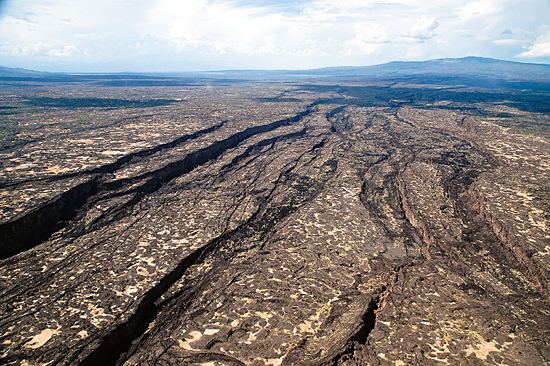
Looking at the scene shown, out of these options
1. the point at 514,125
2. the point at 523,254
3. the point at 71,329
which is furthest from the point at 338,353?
the point at 514,125

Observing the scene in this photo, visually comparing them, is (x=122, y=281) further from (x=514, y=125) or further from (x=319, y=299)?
(x=514, y=125)

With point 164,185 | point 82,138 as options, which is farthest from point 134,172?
point 82,138

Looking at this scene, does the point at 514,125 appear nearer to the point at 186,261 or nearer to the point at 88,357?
the point at 186,261

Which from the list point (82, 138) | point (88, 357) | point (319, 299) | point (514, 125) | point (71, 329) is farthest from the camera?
point (514, 125)

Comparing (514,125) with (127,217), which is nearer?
(127,217)

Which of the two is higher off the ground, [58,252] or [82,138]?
[82,138]

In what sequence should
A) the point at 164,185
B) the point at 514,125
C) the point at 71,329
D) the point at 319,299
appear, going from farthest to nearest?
the point at 514,125 < the point at 164,185 < the point at 319,299 < the point at 71,329
